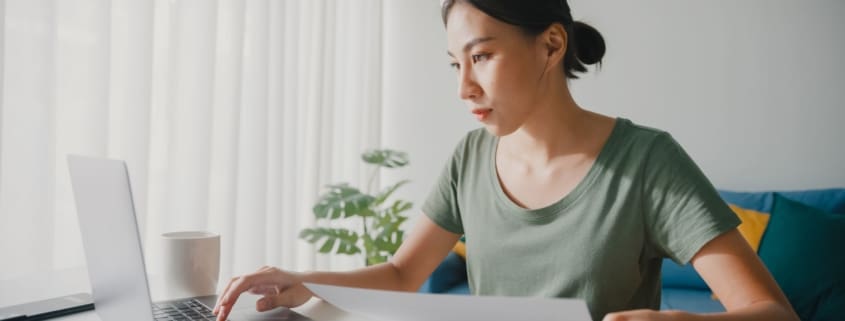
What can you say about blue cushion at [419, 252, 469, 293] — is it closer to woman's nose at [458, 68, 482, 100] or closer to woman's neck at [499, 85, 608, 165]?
woman's neck at [499, 85, 608, 165]

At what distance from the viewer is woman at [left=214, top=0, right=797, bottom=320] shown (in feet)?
2.84

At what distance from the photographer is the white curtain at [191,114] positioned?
170 centimetres

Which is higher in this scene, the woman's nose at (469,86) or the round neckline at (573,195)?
the woman's nose at (469,86)

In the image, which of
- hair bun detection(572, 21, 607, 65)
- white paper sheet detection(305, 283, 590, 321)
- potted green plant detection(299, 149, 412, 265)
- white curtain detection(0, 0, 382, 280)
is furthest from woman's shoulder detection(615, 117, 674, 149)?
potted green plant detection(299, 149, 412, 265)

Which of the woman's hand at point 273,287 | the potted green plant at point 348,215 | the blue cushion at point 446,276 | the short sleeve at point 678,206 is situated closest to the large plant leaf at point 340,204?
the potted green plant at point 348,215

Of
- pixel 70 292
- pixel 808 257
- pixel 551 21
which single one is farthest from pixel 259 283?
pixel 808 257

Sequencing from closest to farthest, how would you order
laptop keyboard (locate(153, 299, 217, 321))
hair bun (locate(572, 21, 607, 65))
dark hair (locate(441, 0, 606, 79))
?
laptop keyboard (locate(153, 299, 217, 321))
dark hair (locate(441, 0, 606, 79))
hair bun (locate(572, 21, 607, 65))

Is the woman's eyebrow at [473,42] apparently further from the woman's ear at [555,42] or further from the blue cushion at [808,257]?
the blue cushion at [808,257]

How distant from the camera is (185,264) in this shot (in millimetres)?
948

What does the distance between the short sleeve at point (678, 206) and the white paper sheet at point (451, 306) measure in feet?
1.17

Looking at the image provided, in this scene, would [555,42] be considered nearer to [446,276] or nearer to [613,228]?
[613,228]

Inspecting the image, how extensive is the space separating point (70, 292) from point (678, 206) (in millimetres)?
904

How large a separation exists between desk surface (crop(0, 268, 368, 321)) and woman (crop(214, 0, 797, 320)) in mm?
36

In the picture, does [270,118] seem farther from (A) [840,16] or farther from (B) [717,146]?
(A) [840,16]
